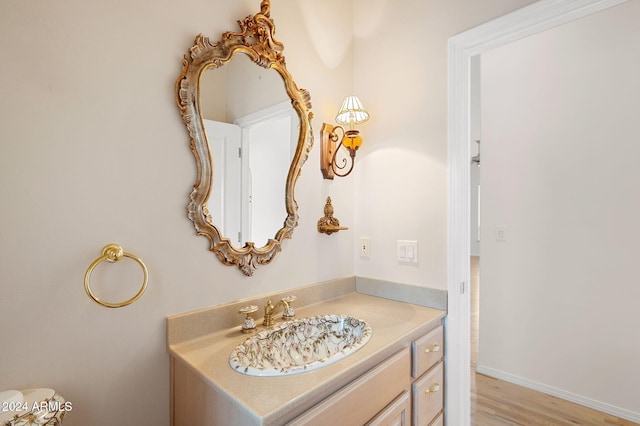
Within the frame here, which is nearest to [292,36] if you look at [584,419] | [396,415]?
[396,415]

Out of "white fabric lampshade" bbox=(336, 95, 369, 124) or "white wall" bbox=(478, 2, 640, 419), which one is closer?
"white fabric lampshade" bbox=(336, 95, 369, 124)

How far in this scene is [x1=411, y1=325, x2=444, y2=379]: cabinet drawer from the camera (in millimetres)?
1270

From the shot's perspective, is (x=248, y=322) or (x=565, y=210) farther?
(x=565, y=210)

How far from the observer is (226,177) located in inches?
49.2

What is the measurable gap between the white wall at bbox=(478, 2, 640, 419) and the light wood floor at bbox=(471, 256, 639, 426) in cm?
8

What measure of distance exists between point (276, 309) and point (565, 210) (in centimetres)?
215

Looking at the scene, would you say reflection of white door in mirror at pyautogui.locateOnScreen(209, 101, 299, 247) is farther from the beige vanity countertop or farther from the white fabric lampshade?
the beige vanity countertop

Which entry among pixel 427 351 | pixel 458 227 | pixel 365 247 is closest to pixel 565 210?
pixel 458 227

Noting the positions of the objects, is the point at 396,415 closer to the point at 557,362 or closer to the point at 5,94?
the point at 5,94

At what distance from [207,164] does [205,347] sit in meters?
0.67

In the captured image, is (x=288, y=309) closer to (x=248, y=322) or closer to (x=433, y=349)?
(x=248, y=322)

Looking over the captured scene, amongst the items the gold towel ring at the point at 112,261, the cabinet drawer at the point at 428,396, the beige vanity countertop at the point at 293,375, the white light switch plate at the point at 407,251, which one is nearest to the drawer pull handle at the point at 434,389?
the cabinet drawer at the point at 428,396

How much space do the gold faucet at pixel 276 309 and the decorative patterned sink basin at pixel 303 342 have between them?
5 centimetres

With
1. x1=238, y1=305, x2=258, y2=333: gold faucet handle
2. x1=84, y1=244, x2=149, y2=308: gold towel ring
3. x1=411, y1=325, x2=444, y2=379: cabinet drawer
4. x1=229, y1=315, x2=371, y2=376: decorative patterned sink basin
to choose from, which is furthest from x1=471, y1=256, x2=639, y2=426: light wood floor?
x1=84, y1=244, x2=149, y2=308: gold towel ring
